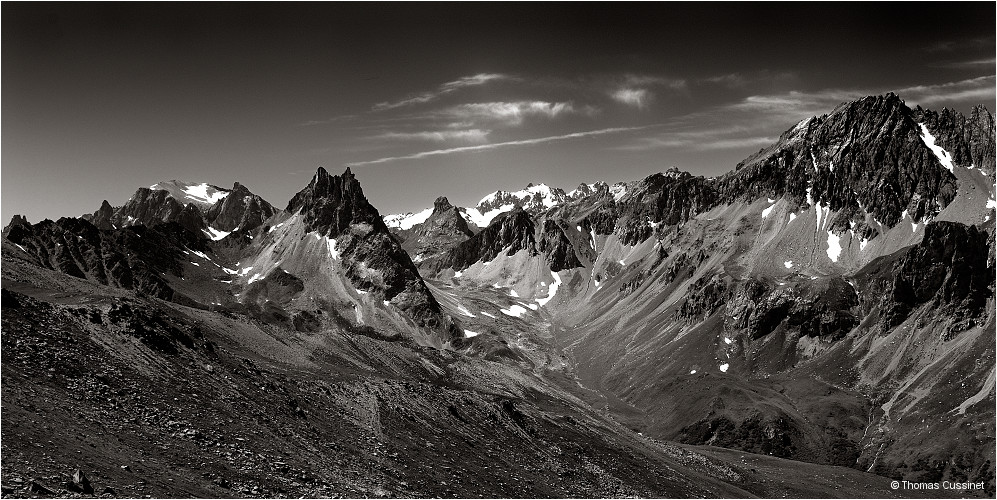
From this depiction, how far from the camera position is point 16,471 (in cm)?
4875

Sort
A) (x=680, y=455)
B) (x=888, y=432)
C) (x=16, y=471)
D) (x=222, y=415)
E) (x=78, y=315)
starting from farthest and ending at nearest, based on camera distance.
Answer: (x=888, y=432) → (x=680, y=455) → (x=78, y=315) → (x=222, y=415) → (x=16, y=471)

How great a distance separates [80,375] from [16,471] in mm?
21692

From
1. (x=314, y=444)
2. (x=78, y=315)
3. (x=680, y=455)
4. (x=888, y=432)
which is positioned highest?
(x=78, y=315)

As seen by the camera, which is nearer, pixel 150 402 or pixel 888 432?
pixel 150 402

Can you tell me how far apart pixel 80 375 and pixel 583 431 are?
248ft

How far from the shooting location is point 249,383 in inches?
3324

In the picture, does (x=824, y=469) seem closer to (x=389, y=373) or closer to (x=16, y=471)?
(x=389, y=373)

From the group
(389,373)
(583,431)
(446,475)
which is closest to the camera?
(446,475)

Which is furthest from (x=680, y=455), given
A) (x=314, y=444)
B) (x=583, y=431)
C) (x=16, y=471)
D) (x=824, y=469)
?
(x=16, y=471)

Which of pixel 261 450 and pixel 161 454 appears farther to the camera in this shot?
pixel 261 450

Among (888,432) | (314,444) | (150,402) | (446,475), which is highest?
(150,402)

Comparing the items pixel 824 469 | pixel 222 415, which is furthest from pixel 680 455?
pixel 222 415

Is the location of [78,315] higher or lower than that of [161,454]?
higher

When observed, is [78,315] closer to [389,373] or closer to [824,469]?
[389,373]
